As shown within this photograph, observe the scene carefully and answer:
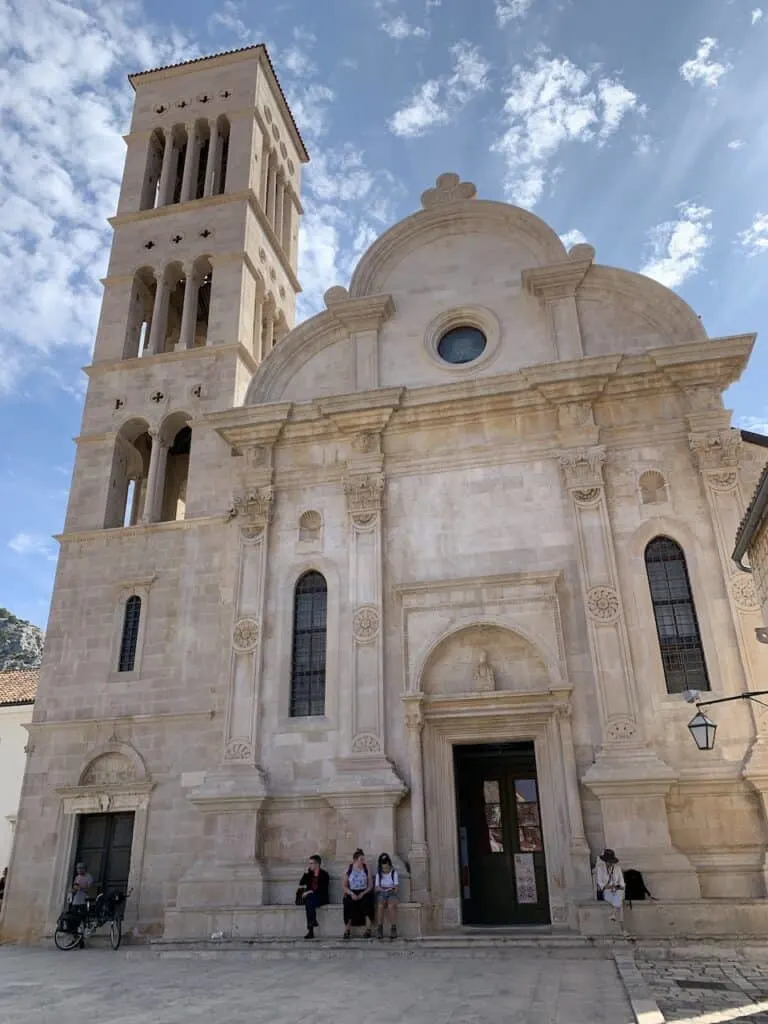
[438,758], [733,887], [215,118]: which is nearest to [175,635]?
[438,758]

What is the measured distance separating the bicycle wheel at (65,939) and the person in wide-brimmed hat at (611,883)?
977 cm

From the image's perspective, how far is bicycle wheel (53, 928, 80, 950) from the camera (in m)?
15.2

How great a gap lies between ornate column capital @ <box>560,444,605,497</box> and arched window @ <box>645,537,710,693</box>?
68.0 inches

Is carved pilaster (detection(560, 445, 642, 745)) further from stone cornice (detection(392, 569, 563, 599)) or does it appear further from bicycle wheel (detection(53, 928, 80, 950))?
bicycle wheel (detection(53, 928, 80, 950))

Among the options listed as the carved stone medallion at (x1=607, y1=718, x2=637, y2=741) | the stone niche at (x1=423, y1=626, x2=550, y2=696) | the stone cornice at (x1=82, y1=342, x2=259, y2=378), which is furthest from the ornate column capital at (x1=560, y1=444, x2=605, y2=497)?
the stone cornice at (x1=82, y1=342, x2=259, y2=378)

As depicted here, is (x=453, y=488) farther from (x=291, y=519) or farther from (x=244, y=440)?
(x=244, y=440)

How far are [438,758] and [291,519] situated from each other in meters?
6.24

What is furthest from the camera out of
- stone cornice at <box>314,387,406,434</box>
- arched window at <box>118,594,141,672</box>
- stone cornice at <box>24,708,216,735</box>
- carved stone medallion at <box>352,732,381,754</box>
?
arched window at <box>118,594,141,672</box>

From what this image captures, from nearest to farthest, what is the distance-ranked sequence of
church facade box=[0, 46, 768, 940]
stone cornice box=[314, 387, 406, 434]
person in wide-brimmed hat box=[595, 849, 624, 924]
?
person in wide-brimmed hat box=[595, 849, 624, 924]
church facade box=[0, 46, 768, 940]
stone cornice box=[314, 387, 406, 434]

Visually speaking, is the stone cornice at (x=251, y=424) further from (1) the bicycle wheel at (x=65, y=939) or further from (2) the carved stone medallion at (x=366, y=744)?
(1) the bicycle wheel at (x=65, y=939)

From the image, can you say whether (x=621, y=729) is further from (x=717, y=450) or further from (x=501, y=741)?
(x=717, y=450)

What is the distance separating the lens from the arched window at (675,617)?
49.0 feet

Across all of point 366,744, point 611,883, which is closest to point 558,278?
point 366,744

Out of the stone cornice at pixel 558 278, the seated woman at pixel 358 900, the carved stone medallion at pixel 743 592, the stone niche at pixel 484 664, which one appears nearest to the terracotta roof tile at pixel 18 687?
the stone niche at pixel 484 664
